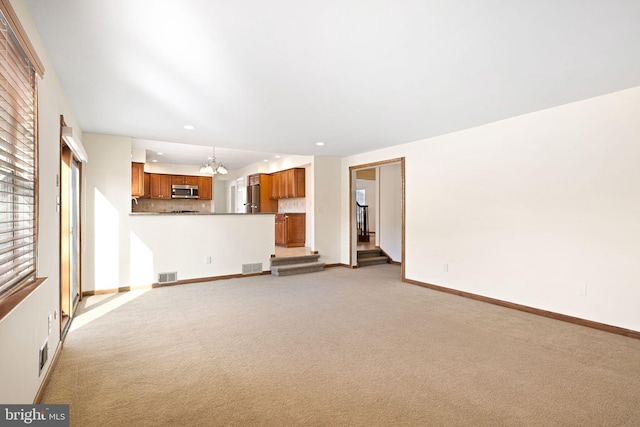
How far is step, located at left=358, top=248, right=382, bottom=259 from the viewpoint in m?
7.73

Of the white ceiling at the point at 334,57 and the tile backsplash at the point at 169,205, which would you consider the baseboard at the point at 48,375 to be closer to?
the white ceiling at the point at 334,57

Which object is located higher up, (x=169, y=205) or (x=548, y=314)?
(x=169, y=205)

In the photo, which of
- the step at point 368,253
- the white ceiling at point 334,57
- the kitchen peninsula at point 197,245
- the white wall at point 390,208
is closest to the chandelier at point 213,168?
the kitchen peninsula at point 197,245

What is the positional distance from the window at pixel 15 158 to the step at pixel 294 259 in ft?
15.1

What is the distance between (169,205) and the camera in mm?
10250

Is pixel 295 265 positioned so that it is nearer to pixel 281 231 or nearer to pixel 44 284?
pixel 281 231

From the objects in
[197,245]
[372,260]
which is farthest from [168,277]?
[372,260]

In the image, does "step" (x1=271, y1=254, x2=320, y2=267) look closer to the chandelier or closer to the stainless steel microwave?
the chandelier

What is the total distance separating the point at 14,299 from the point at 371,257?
686 centimetres

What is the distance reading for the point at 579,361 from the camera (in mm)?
2721

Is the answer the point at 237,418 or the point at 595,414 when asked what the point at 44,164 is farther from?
the point at 595,414

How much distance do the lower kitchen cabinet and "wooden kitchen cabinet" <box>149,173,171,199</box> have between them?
3.67 m

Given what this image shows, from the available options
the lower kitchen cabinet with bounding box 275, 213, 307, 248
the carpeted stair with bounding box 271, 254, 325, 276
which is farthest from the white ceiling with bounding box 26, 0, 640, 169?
the lower kitchen cabinet with bounding box 275, 213, 307, 248

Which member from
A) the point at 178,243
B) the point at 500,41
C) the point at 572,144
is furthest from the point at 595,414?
the point at 178,243
